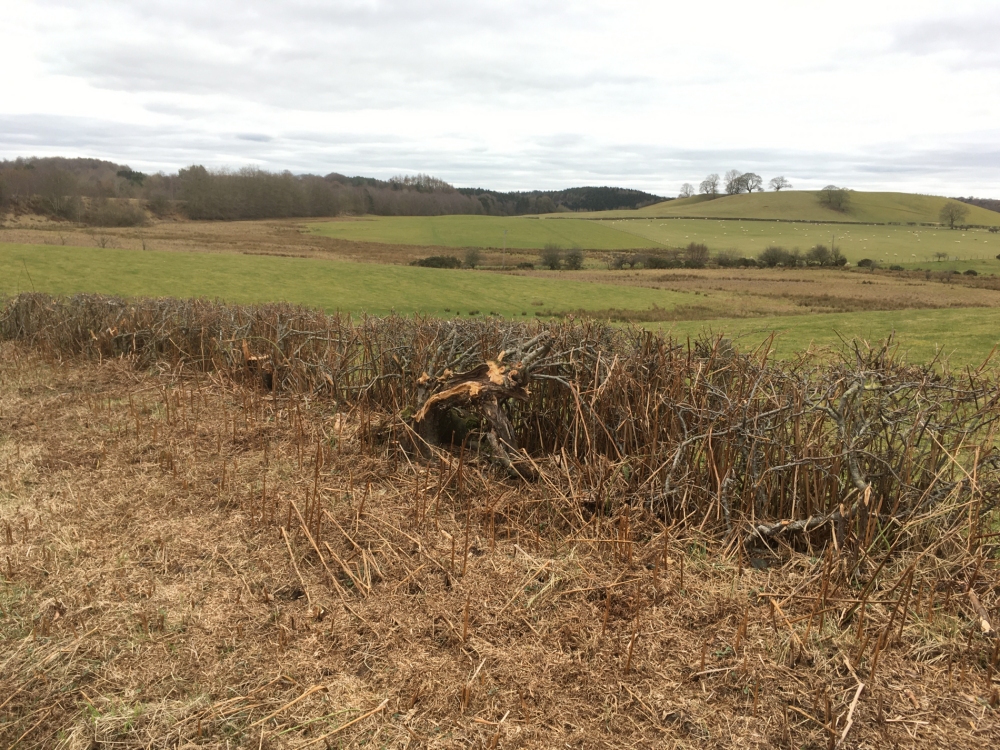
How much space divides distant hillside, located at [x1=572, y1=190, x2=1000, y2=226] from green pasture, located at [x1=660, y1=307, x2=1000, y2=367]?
92.2 metres

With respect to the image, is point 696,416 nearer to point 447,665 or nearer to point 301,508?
point 447,665

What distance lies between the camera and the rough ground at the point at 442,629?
266cm

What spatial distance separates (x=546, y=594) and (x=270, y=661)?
146 cm

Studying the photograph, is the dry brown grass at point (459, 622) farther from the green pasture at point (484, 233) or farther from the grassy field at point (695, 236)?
the green pasture at point (484, 233)

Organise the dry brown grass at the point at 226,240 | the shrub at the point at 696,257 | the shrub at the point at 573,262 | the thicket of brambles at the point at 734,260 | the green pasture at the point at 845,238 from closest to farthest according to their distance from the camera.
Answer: the dry brown grass at the point at 226,240
the shrub at the point at 573,262
the thicket of brambles at the point at 734,260
the shrub at the point at 696,257
the green pasture at the point at 845,238

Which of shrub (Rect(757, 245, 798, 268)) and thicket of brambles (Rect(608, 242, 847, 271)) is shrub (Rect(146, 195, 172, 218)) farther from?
shrub (Rect(757, 245, 798, 268))

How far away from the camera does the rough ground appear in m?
2.66

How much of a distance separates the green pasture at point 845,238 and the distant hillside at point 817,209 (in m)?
8.08

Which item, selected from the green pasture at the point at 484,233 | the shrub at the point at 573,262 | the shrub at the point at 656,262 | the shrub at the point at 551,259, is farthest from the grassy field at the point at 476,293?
the green pasture at the point at 484,233

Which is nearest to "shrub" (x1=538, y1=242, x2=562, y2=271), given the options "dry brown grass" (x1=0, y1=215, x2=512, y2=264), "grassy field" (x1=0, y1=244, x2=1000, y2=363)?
"dry brown grass" (x1=0, y1=215, x2=512, y2=264)

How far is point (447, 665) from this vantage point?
2992 millimetres

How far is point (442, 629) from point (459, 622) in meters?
0.10

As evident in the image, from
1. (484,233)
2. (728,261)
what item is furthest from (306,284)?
(484,233)

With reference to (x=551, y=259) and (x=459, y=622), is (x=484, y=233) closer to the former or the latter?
(x=551, y=259)
